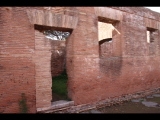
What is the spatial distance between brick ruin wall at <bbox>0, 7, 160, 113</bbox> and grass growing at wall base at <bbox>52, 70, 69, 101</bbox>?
86cm

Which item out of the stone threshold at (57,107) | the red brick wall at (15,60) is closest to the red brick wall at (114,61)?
the stone threshold at (57,107)

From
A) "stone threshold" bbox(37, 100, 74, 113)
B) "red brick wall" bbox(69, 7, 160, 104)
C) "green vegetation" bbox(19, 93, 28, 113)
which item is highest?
"red brick wall" bbox(69, 7, 160, 104)

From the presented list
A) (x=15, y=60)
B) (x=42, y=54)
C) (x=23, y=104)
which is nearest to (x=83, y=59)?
(x=42, y=54)

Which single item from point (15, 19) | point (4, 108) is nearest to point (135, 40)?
point (15, 19)

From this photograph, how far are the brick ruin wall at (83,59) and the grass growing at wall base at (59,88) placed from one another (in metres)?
0.86

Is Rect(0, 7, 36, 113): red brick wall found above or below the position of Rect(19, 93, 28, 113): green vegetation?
above

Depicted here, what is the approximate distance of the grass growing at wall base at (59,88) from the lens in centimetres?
621

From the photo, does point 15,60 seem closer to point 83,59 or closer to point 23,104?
point 23,104

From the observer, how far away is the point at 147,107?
6.12 meters

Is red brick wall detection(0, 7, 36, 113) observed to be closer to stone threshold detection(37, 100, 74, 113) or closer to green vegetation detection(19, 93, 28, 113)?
green vegetation detection(19, 93, 28, 113)

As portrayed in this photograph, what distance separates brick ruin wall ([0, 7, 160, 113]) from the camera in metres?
4.40

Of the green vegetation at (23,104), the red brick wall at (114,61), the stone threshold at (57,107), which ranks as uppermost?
the red brick wall at (114,61)

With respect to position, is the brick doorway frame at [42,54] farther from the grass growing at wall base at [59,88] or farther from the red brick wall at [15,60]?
the grass growing at wall base at [59,88]

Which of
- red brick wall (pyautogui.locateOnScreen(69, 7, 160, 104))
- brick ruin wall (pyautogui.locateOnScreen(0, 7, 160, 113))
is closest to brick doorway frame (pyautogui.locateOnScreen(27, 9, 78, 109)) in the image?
brick ruin wall (pyautogui.locateOnScreen(0, 7, 160, 113))
